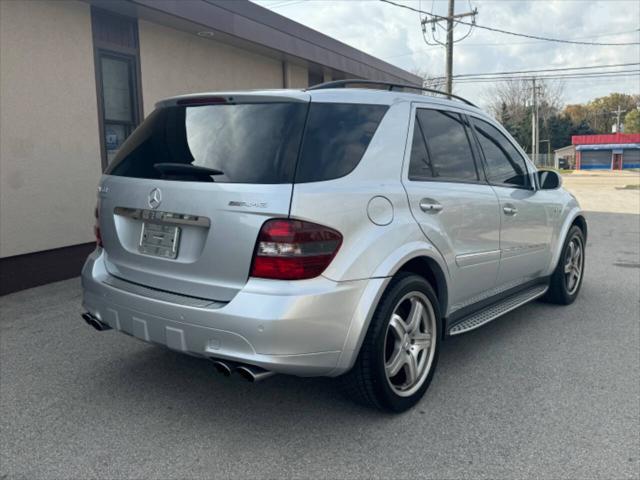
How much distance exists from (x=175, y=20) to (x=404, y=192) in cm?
596

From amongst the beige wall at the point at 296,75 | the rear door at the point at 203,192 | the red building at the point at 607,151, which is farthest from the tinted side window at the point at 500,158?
the red building at the point at 607,151

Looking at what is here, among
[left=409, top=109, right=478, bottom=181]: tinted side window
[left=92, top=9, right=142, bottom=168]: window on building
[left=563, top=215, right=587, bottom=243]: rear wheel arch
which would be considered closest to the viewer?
[left=409, top=109, right=478, bottom=181]: tinted side window

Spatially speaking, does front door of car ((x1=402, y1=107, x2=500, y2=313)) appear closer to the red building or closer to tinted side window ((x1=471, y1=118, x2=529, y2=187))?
tinted side window ((x1=471, y1=118, x2=529, y2=187))

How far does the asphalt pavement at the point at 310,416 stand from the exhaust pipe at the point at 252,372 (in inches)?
17.3

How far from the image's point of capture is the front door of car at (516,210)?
432 cm

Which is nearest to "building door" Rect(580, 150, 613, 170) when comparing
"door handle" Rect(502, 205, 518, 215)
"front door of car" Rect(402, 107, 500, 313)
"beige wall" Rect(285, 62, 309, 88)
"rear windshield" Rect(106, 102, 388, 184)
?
"beige wall" Rect(285, 62, 309, 88)

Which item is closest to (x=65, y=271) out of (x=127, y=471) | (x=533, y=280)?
(x=127, y=471)

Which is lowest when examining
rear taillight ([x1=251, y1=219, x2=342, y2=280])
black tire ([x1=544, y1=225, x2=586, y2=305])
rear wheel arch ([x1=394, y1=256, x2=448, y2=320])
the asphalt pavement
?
the asphalt pavement

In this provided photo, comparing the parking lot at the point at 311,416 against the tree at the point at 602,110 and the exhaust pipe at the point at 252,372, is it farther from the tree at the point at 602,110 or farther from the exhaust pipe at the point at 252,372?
the tree at the point at 602,110

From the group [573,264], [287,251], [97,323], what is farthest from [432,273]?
[573,264]

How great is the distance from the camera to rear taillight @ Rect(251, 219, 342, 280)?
2691mm

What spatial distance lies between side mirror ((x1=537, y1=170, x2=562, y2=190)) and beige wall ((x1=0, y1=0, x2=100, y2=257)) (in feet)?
17.6

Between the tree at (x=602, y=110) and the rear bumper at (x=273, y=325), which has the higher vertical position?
the tree at (x=602, y=110)

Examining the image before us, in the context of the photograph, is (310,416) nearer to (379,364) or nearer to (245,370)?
(379,364)
